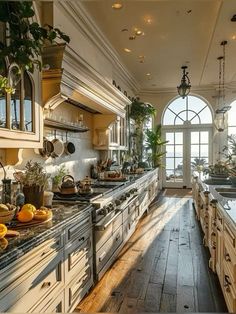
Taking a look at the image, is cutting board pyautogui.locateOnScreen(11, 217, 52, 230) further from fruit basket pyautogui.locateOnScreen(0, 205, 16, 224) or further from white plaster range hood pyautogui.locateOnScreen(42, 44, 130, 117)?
white plaster range hood pyautogui.locateOnScreen(42, 44, 130, 117)

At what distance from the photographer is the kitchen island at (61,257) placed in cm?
137

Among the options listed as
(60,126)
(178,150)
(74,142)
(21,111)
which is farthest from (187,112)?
(21,111)

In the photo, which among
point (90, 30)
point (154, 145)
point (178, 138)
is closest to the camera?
point (90, 30)

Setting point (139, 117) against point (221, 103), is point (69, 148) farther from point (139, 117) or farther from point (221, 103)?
point (221, 103)

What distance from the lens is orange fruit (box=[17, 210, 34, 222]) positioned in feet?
5.76

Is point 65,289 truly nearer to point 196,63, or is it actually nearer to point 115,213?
point 115,213

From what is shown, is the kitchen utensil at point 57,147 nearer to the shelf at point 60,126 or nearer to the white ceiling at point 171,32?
the shelf at point 60,126

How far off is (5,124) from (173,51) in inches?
180

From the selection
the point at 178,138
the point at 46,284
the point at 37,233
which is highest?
the point at 178,138

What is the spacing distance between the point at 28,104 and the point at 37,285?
132cm

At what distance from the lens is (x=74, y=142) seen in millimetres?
3801

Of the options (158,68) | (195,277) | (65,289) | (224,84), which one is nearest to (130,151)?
(158,68)

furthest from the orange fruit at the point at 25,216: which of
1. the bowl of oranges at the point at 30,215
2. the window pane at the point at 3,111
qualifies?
the window pane at the point at 3,111

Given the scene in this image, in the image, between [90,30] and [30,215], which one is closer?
[30,215]
